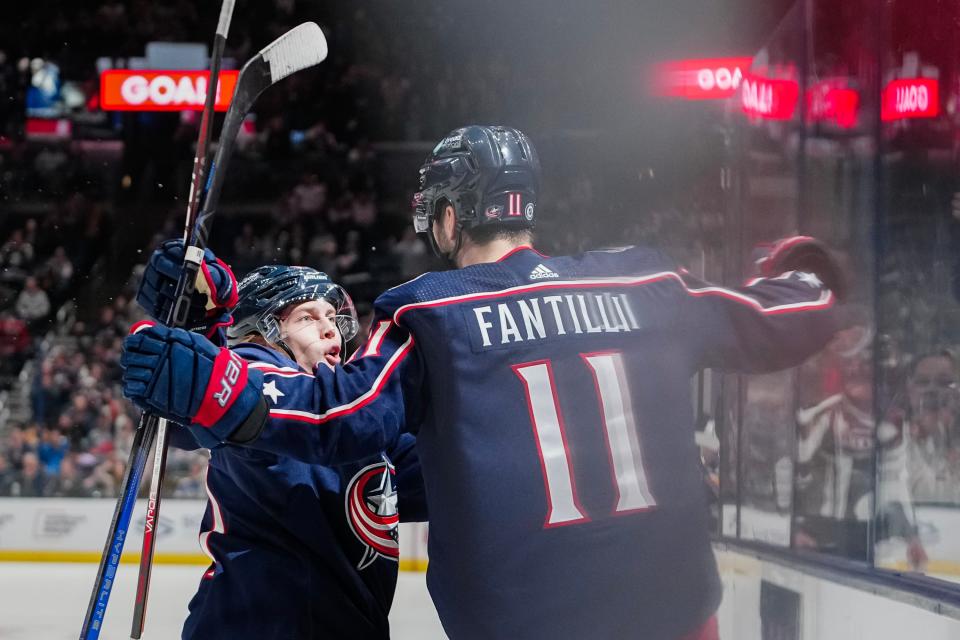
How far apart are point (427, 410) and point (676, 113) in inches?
317

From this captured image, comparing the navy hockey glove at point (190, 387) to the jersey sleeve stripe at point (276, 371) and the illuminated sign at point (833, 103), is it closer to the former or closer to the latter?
the jersey sleeve stripe at point (276, 371)

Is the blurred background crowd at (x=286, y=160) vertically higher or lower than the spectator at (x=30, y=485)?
higher

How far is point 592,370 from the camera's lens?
1362 mm

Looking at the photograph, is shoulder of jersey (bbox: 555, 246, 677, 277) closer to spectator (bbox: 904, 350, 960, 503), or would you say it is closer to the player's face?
the player's face

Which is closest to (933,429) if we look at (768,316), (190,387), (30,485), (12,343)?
(768,316)

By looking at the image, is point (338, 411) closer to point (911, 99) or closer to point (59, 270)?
point (911, 99)

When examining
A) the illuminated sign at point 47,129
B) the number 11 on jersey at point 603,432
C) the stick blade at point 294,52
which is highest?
the illuminated sign at point 47,129

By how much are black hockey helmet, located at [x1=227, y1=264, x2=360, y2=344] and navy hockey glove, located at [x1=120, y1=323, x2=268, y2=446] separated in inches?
23.1

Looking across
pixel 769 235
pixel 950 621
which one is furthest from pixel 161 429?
pixel 769 235

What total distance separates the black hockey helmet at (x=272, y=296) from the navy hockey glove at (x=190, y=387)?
59 cm

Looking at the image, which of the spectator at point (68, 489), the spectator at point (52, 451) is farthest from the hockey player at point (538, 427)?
the spectator at point (52, 451)

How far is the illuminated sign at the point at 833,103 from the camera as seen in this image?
2.71 m

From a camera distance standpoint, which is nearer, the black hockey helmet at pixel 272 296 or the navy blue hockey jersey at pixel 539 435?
the navy blue hockey jersey at pixel 539 435

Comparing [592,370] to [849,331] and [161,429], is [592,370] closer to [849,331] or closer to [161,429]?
[161,429]
